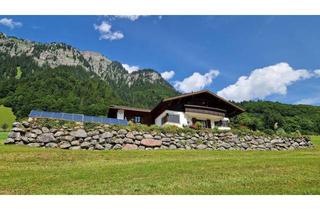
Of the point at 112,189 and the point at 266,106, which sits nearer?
the point at 112,189

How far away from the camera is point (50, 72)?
115m

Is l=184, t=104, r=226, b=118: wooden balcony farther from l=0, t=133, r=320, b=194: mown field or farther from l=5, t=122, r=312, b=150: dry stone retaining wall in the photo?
l=0, t=133, r=320, b=194: mown field

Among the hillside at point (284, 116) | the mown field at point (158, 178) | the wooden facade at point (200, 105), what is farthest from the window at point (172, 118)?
the mown field at point (158, 178)

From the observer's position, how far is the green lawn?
83575 mm

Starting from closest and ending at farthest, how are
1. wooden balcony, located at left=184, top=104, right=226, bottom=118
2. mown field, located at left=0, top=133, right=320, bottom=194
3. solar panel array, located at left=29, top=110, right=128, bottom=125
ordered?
1. mown field, located at left=0, top=133, right=320, bottom=194
2. solar panel array, located at left=29, top=110, right=128, bottom=125
3. wooden balcony, located at left=184, top=104, right=226, bottom=118

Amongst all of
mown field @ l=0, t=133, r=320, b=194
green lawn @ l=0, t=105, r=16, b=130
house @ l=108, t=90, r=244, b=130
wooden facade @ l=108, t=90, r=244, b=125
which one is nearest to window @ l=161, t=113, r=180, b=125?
house @ l=108, t=90, r=244, b=130

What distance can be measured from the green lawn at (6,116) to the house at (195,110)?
4574cm

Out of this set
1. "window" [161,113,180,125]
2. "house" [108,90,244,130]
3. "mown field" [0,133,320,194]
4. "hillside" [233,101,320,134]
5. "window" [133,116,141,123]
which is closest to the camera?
"mown field" [0,133,320,194]

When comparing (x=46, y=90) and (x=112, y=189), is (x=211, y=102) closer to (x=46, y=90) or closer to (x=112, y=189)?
(x=112, y=189)

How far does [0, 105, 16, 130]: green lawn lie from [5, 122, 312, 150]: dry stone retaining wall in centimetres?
5855

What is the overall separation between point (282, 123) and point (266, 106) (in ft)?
35.2
